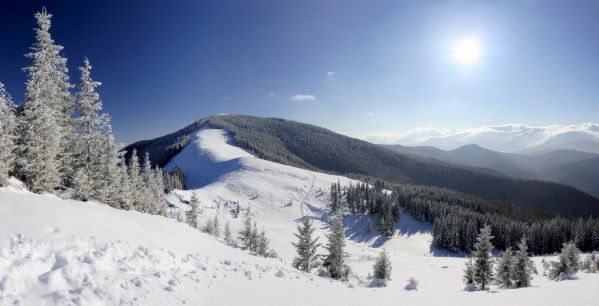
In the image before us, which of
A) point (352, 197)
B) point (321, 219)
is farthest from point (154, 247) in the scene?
point (352, 197)

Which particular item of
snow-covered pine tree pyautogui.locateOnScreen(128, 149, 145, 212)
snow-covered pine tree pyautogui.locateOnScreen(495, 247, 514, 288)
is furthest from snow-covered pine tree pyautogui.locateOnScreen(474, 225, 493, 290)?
snow-covered pine tree pyautogui.locateOnScreen(128, 149, 145, 212)

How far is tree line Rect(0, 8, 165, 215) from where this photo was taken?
23984mm

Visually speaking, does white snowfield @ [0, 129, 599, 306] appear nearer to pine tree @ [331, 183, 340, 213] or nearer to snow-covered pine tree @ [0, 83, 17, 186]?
snow-covered pine tree @ [0, 83, 17, 186]

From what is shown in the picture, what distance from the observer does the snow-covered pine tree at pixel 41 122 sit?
2409 centimetres

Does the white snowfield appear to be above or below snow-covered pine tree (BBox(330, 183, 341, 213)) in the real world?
above

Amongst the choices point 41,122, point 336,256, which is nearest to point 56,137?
point 41,122

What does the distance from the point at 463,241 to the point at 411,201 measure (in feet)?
110

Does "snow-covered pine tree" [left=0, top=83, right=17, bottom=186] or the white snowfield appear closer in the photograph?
the white snowfield

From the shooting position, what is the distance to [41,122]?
24.9 metres

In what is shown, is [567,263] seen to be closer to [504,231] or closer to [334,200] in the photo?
[504,231]

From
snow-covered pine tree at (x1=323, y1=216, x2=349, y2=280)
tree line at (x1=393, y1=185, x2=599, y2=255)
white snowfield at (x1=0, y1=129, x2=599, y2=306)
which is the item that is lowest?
tree line at (x1=393, y1=185, x2=599, y2=255)

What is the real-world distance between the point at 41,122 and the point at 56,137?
4.85 ft

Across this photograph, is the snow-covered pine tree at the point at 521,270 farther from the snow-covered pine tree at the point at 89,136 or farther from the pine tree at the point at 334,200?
the pine tree at the point at 334,200

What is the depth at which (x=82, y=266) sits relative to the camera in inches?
491
